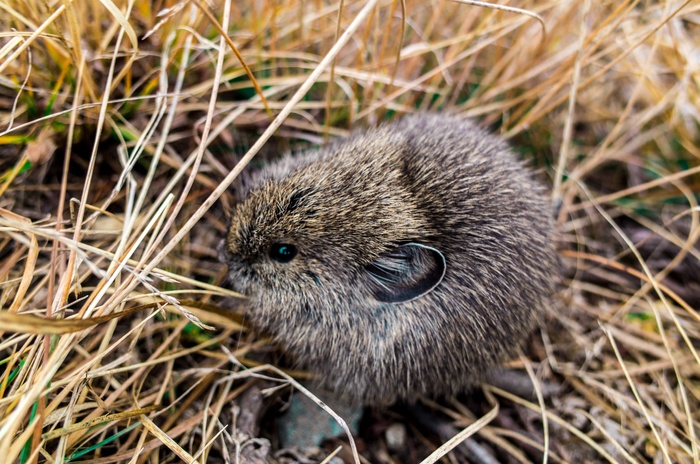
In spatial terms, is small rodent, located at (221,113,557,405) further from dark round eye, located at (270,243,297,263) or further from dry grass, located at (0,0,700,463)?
dry grass, located at (0,0,700,463)

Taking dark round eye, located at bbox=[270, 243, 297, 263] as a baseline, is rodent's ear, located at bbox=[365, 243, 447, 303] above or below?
above

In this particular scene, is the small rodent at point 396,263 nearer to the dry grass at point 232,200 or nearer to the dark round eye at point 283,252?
the dark round eye at point 283,252

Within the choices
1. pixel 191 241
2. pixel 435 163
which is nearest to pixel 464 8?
pixel 435 163

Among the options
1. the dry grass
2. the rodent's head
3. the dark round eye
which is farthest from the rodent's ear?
the dry grass

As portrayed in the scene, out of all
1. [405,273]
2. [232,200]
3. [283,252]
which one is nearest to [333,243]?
[283,252]

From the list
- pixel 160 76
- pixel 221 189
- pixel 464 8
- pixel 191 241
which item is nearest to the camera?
pixel 221 189

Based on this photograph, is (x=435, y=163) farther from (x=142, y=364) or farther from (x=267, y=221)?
(x=142, y=364)
